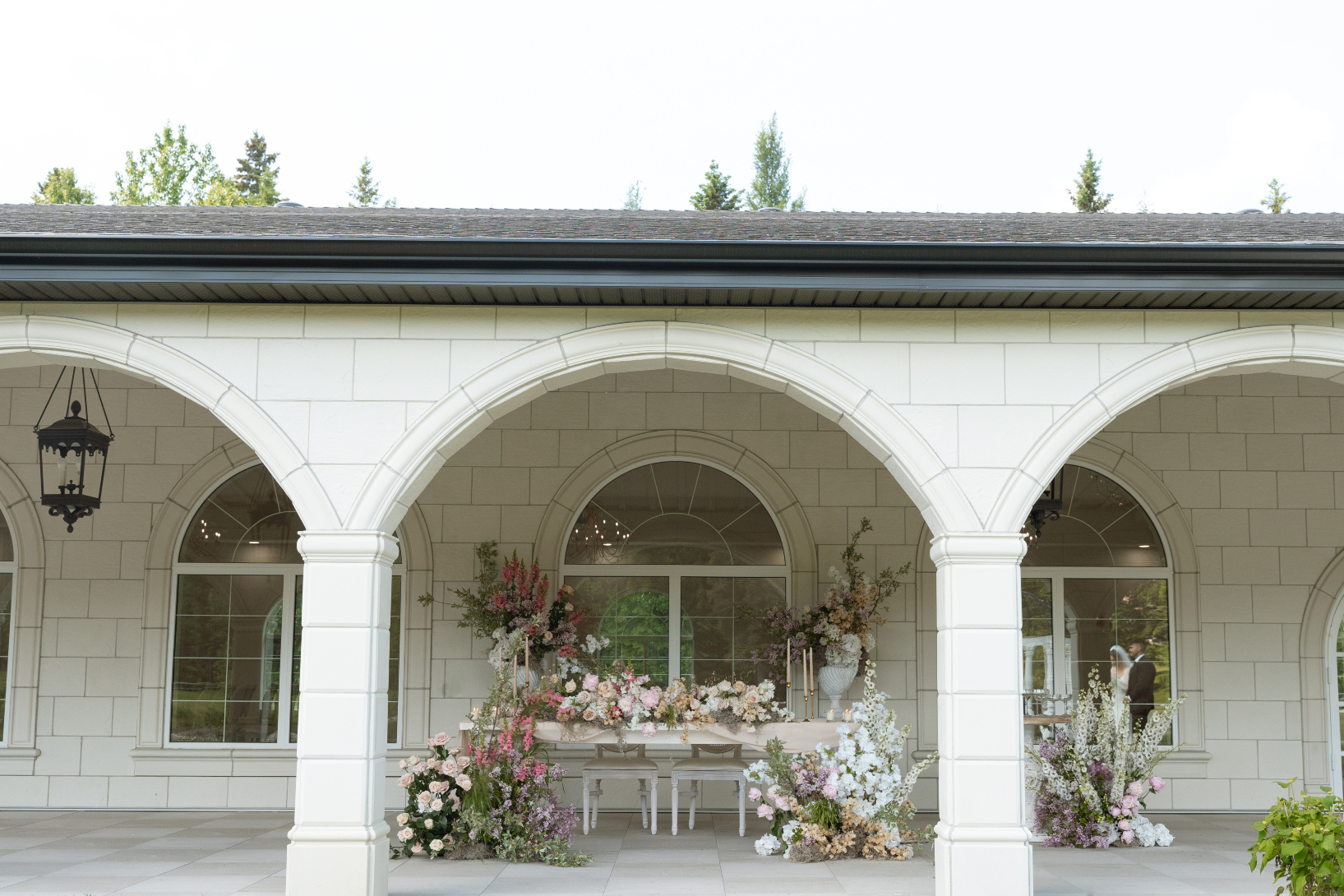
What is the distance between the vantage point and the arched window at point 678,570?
27.9 ft

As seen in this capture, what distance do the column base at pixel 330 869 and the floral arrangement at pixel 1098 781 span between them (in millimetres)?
4027

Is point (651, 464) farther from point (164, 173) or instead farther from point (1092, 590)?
point (164, 173)

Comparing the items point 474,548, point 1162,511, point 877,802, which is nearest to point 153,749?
point 474,548

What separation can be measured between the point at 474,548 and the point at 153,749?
2.80 metres

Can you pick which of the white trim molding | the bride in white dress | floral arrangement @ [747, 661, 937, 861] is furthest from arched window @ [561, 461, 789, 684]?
the white trim molding

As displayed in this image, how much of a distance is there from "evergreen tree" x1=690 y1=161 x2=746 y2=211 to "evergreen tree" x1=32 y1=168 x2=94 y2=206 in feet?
43.1

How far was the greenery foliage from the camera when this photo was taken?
3928 mm

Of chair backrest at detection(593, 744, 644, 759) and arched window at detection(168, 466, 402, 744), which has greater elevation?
arched window at detection(168, 466, 402, 744)

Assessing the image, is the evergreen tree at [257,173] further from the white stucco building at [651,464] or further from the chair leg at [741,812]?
the chair leg at [741,812]

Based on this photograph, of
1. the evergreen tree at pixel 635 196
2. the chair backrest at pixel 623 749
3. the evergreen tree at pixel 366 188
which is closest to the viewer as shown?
the chair backrest at pixel 623 749

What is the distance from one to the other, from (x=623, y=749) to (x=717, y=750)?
92 centimetres

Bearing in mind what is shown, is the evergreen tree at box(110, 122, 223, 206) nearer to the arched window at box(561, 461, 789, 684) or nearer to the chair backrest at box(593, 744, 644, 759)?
the arched window at box(561, 461, 789, 684)

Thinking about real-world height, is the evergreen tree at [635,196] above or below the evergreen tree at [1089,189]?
above

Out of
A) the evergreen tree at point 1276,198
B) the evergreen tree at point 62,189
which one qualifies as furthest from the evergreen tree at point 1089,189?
the evergreen tree at point 62,189
